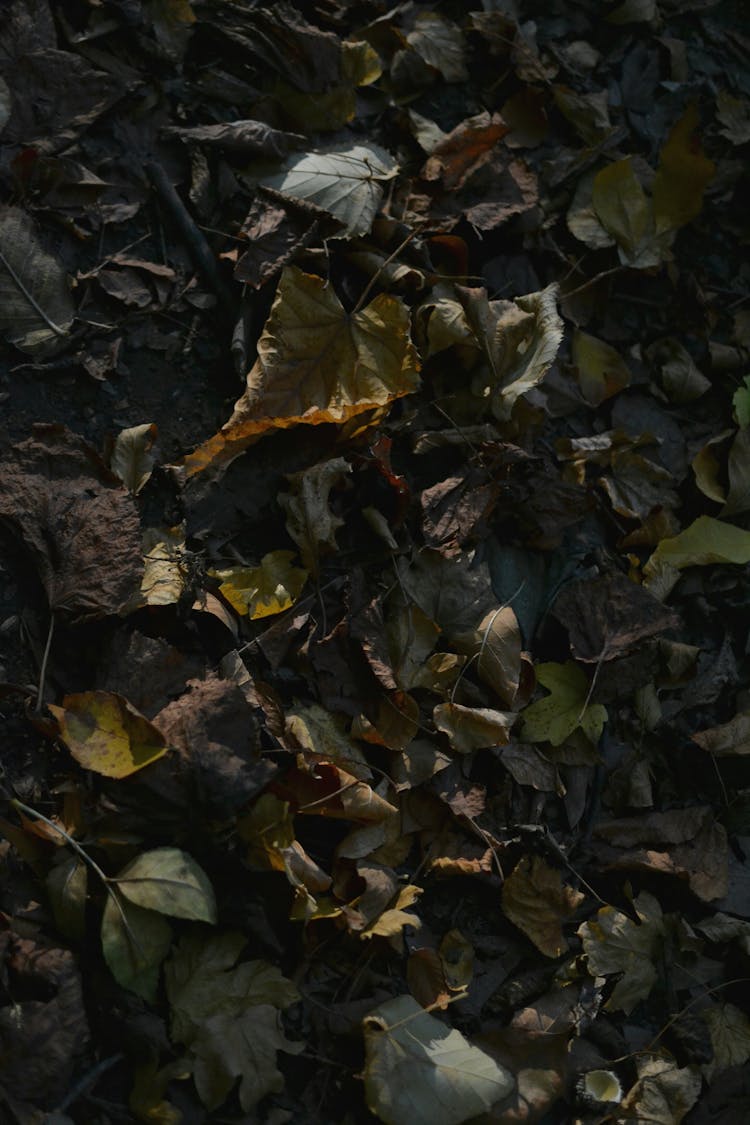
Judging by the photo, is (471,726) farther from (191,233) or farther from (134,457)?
(191,233)

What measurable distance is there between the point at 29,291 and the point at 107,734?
1.03 m

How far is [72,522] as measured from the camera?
2.08 metres

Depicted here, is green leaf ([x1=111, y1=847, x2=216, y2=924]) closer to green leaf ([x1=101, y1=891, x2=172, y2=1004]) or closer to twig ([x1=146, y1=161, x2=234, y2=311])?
green leaf ([x1=101, y1=891, x2=172, y2=1004])

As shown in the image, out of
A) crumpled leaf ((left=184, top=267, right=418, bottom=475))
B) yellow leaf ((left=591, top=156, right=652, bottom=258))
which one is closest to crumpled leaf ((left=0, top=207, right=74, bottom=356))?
crumpled leaf ((left=184, top=267, right=418, bottom=475))

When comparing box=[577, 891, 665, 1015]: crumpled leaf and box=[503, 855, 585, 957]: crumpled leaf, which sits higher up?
box=[503, 855, 585, 957]: crumpled leaf

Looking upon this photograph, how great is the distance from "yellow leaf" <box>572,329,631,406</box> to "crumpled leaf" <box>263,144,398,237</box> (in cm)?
65

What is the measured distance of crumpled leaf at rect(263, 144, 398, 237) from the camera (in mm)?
2480

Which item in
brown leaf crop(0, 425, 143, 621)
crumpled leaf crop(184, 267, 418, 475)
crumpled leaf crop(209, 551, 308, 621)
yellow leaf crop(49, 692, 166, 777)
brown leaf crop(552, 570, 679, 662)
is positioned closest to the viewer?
yellow leaf crop(49, 692, 166, 777)

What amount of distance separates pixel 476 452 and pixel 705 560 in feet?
2.18

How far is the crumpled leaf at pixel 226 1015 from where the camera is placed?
1789 millimetres

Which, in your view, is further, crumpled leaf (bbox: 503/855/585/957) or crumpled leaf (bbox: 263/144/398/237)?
crumpled leaf (bbox: 263/144/398/237)

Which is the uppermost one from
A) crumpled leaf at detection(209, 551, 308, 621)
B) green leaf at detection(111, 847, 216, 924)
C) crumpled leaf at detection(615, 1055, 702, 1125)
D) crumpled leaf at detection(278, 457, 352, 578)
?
crumpled leaf at detection(278, 457, 352, 578)

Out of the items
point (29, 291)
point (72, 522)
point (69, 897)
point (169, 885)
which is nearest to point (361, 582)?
point (72, 522)

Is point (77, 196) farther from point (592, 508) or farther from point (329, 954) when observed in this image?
point (329, 954)
